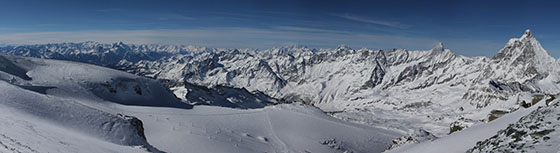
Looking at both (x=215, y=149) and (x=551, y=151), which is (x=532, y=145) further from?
(x=215, y=149)

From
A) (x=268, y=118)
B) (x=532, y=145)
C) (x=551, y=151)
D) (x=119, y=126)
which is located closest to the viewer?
(x=551, y=151)

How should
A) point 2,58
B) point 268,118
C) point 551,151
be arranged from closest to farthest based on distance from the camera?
point 551,151 → point 2,58 → point 268,118

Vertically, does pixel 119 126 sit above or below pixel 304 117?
above

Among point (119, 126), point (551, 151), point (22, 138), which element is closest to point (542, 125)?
point (551, 151)

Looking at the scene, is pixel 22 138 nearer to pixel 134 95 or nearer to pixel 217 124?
pixel 217 124

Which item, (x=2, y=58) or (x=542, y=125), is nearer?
(x=542, y=125)

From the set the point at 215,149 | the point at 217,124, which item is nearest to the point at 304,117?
the point at 217,124

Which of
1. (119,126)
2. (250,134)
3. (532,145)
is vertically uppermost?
(532,145)
